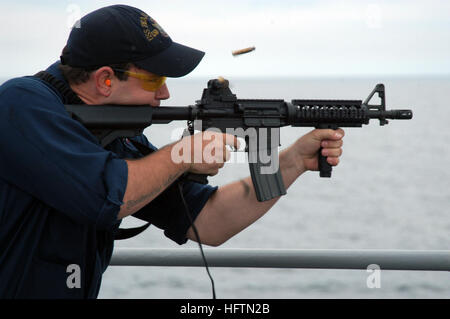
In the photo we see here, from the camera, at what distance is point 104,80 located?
273 cm

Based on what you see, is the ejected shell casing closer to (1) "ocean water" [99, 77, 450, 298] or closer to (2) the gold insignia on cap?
(2) the gold insignia on cap

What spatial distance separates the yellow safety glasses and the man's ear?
0.14ft

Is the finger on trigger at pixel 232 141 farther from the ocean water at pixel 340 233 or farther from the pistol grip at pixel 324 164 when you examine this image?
the ocean water at pixel 340 233

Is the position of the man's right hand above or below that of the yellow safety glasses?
below

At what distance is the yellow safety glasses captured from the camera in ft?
8.95

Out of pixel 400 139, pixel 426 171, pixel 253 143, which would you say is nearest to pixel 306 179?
pixel 426 171

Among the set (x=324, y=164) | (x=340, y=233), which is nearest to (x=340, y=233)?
(x=340, y=233)

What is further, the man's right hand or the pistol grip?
the pistol grip

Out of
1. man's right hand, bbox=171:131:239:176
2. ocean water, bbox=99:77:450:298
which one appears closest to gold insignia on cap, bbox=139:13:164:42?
man's right hand, bbox=171:131:239:176

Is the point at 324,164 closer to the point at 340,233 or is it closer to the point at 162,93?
the point at 162,93

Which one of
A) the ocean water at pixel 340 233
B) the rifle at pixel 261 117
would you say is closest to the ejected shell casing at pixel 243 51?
the rifle at pixel 261 117

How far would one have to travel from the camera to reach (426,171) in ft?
115

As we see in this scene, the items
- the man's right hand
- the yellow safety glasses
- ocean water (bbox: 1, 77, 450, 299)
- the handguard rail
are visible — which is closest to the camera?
the man's right hand
